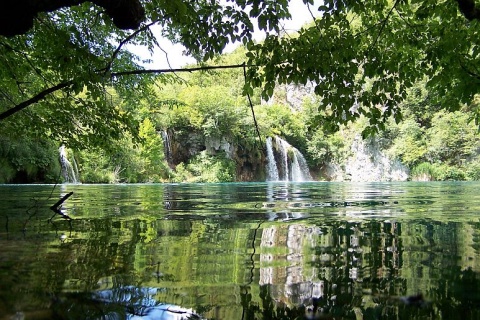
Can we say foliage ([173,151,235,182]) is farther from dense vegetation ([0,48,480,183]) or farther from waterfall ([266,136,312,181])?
waterfall ([266,136,312,181])

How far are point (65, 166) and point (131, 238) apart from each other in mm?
26939

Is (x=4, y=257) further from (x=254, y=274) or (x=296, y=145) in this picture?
(x=296, y=145)

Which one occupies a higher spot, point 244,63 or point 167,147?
point 167,147

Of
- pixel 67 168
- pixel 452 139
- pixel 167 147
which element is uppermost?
pixel 452 139

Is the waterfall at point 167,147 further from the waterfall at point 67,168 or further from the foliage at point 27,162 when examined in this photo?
the foliage at point 27,162

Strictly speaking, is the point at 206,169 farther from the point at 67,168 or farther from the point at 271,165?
the point at 67,168

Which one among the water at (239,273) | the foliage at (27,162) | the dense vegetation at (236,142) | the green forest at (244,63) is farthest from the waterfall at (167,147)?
the water at (239,273)

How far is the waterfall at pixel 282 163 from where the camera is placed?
131ft

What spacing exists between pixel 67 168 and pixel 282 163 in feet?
73.9

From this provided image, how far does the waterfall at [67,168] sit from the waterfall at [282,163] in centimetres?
1977

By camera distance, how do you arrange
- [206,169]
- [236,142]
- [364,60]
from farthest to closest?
1. [236,142]
2. [206,169]
3. [364,60]

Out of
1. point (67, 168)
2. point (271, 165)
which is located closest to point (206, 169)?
point (271, 165)

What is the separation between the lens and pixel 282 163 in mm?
40719

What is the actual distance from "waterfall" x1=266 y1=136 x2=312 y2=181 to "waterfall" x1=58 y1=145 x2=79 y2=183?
1977cm
